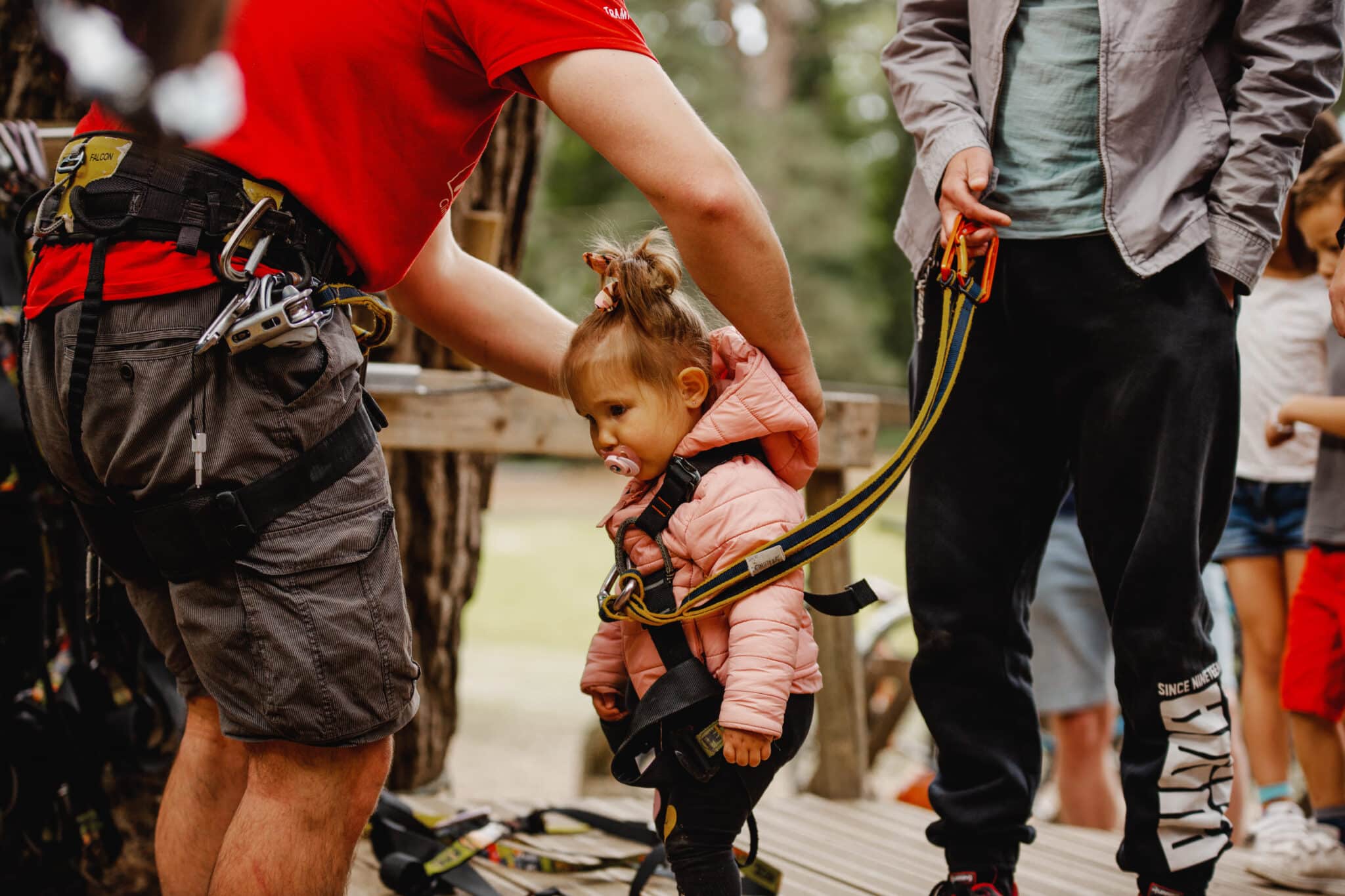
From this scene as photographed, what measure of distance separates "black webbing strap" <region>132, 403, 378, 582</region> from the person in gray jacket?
107 cm

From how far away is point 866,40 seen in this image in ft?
73.9

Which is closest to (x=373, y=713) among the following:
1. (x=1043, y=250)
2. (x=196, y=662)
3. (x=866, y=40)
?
(x=196, y=662)

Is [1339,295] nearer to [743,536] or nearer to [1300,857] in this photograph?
[743,536]

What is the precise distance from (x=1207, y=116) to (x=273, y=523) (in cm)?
151

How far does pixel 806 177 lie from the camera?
65.2ft

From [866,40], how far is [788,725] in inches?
901

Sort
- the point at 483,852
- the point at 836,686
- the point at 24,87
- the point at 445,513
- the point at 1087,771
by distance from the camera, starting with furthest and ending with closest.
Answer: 1. the point at 1087,771
2. the point at 445,513
3. the point at 836,686
4. the point at 24,87
5. the point at 483,852

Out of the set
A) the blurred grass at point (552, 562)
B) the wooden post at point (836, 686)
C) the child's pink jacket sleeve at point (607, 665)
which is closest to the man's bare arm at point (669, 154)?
the child's pink jacket sleeve at point (607, 665)

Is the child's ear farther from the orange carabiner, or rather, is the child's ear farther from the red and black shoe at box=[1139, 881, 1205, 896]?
the red and black shoe at box=[1139, 881, 1205, 896]

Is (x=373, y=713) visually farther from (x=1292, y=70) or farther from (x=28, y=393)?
(x=1292, y=70)

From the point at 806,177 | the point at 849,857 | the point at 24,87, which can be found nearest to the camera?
the point at 849,857

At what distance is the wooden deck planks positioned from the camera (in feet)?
7.57

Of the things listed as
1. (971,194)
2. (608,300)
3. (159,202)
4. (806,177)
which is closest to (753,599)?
(608,300)

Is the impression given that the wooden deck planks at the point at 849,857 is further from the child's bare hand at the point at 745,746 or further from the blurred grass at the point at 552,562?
the blurred grass at the point at 552,562
